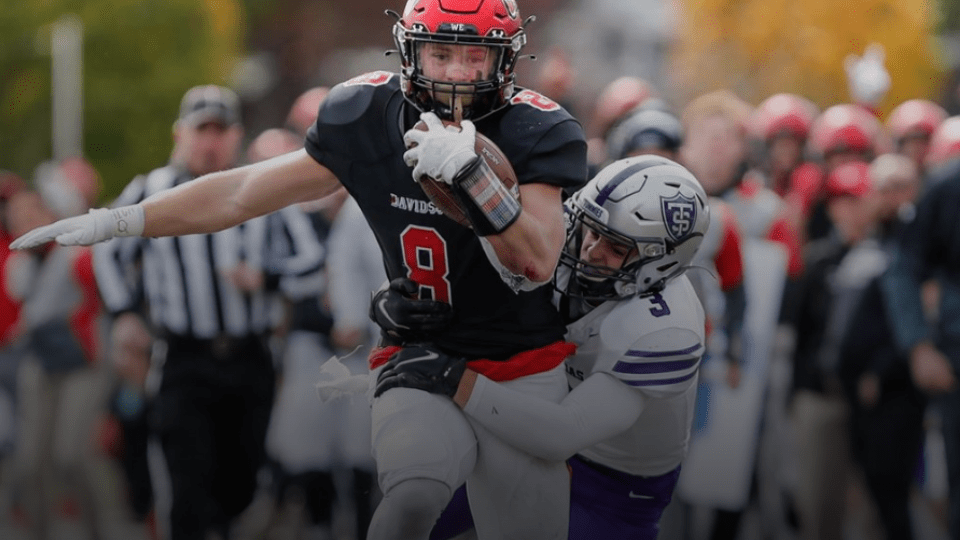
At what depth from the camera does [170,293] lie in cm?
A: 613

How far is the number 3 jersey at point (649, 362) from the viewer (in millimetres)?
3844

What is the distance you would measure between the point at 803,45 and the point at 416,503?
24720 mm

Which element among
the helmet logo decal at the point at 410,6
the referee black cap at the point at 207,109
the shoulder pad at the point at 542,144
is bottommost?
the referee black cap at the point at 207,109

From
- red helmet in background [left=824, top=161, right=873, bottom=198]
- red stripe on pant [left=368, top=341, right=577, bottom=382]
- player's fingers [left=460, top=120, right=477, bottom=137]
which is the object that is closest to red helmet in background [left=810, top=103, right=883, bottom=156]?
red helmet in background [left=824, top=161, right=873, bottom=198]

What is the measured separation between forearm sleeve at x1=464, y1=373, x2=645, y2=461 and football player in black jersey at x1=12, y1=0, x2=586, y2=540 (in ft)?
0.22

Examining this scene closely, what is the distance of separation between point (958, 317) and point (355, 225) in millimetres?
2607

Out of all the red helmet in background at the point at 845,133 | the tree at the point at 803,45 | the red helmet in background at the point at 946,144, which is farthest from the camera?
the tree at the point at 803,45

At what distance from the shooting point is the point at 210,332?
20.2 feet

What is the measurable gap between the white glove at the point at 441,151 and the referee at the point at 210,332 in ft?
8.99

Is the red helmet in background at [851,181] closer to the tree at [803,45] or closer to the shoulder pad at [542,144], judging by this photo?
the shoulder pad at [542,144]

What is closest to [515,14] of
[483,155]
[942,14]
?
[483,155]

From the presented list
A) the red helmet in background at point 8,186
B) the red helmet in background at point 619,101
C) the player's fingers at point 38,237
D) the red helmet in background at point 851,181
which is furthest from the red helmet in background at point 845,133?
the player's fingers at point 38,237

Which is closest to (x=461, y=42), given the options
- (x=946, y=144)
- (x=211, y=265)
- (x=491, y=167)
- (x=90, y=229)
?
(x=491, y=167)

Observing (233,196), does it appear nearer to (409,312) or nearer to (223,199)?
(223,199)
